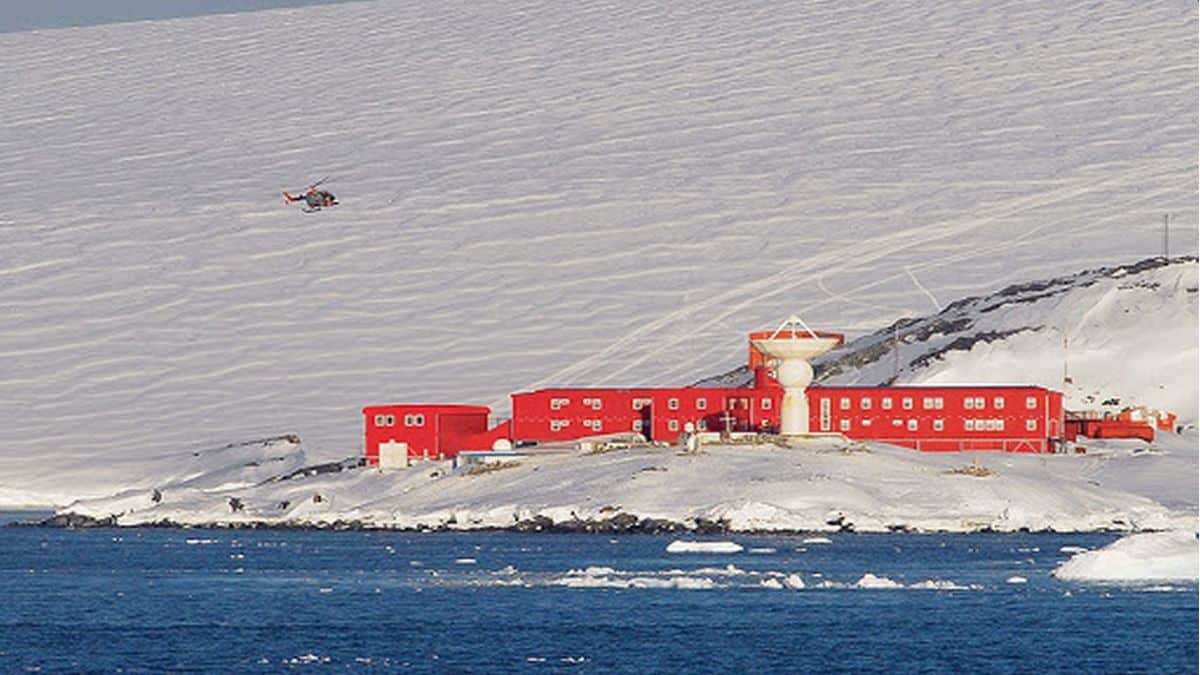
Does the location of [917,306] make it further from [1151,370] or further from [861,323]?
[1151,370]

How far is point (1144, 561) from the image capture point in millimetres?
60469

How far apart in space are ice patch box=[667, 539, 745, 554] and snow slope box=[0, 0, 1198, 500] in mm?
27629

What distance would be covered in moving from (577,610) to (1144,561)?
12.4 m

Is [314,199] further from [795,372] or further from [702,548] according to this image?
[702,548]

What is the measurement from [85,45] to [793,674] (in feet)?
360

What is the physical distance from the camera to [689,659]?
48688 millimetres

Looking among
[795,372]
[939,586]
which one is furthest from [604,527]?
[939,586]

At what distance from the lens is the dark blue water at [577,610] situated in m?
48.7

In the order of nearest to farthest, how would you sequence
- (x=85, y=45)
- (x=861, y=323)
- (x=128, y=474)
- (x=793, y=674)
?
→ (x=793, y=674)
(x=128, y=474)
(x=861, y=323)
(x=85, y=45)

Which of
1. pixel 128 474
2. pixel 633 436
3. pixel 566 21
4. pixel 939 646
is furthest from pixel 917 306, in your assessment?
pixel 939 646

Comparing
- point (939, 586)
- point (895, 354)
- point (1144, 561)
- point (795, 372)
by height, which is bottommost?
point (939, 586)

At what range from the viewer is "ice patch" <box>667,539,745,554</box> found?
69875mm

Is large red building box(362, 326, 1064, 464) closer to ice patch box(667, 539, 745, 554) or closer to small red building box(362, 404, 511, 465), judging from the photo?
small red building box(362, 404, 511, 465)

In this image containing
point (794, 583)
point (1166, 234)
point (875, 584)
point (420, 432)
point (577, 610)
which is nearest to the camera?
point (577, 610)
